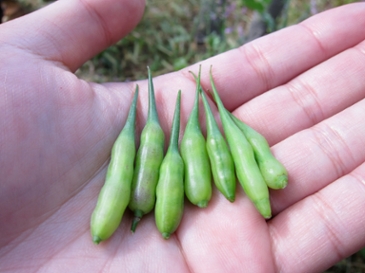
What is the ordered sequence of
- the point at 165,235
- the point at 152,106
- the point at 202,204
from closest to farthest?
the point at 165,235, the point at 202,204, the point at 152,106

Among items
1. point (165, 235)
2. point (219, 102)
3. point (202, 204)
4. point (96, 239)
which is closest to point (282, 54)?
point (219, 102)

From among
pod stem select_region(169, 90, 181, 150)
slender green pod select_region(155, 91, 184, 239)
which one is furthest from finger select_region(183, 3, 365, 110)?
slender green pod select_region(155, 91, 184, 239)

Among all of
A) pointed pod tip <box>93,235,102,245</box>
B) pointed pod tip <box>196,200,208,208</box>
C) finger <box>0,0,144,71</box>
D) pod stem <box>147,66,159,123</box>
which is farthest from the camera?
pod stem <box>147,66,159,123</box>

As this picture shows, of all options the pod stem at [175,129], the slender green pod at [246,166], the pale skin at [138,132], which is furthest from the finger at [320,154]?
the pod stem at [175,129]

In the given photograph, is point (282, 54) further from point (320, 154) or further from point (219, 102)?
point (320, 154)

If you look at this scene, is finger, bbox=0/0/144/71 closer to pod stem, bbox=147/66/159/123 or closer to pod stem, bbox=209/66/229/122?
pod stem, bbox=147/66/159/123

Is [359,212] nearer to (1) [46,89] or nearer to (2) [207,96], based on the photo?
(2) [207,96]

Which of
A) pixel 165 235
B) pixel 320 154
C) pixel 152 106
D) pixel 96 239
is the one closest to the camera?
pixel 96 239
